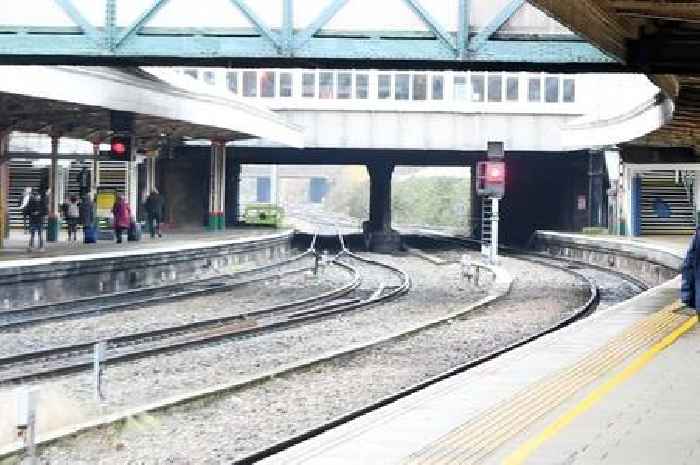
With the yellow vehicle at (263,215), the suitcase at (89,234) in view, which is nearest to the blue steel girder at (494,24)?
the suitcase at (89,234)

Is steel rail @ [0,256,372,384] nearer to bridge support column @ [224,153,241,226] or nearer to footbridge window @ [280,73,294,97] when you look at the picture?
footbridge window @ [280,73,294,97]

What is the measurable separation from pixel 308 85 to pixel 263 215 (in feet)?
50.3

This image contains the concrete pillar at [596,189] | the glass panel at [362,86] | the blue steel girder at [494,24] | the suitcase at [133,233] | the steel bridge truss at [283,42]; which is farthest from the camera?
the concrete pillar at [596,189]

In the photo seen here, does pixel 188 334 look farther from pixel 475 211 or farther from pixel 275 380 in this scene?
pixel 475 211

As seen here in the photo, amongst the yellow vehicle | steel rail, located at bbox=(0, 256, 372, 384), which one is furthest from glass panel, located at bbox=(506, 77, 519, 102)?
steel rail, located at bbox=(0, 256, 372, 384)

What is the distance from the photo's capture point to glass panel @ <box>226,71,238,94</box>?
4559 cm

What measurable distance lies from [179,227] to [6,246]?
20.5m

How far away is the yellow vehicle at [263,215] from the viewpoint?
5809 centimetres

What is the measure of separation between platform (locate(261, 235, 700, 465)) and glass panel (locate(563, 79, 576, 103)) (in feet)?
110

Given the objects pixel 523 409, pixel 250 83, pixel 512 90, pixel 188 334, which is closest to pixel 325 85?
pixel 250 83

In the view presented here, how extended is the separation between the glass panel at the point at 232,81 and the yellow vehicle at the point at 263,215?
1226cm

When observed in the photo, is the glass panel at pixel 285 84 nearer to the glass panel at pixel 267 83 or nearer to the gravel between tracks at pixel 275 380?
the glass panel at pixel 267 83

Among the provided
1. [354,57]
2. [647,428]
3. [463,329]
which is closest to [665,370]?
[647,428]

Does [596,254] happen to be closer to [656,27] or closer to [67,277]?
[67,277]
